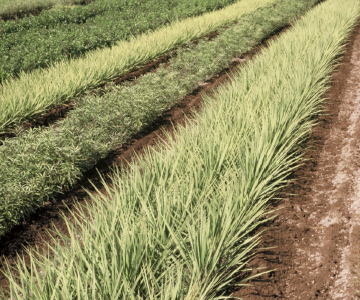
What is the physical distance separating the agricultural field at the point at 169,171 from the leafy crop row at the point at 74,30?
505mm

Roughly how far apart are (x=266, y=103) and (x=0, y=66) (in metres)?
4.67

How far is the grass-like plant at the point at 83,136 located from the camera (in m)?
2.77

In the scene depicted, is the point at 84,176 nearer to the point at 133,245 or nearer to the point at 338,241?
the point at 133,245

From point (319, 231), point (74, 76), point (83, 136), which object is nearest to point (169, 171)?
point (319, 231)

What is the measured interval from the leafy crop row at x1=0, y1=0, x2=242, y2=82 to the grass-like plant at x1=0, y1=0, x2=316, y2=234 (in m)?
1.98

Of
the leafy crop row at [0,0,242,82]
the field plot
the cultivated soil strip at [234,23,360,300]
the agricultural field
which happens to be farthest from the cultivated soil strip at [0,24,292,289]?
the field plot

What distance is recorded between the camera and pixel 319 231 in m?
2.18

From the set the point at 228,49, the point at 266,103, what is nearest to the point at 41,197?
the point at 266,103

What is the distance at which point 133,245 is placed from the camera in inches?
61.6

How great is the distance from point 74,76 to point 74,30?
425 centimetres

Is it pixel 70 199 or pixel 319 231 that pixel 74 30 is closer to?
pixel 70 199

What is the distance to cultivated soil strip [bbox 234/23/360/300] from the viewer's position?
→ 1803mm

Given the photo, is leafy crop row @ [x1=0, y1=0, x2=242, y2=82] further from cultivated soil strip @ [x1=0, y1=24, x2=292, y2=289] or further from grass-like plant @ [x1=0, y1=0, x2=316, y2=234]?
cultivated soil strip @ [x1=0, y1=24, x2=292, y2=289]

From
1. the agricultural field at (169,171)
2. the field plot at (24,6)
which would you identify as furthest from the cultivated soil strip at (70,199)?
the field plot at (24,6)
